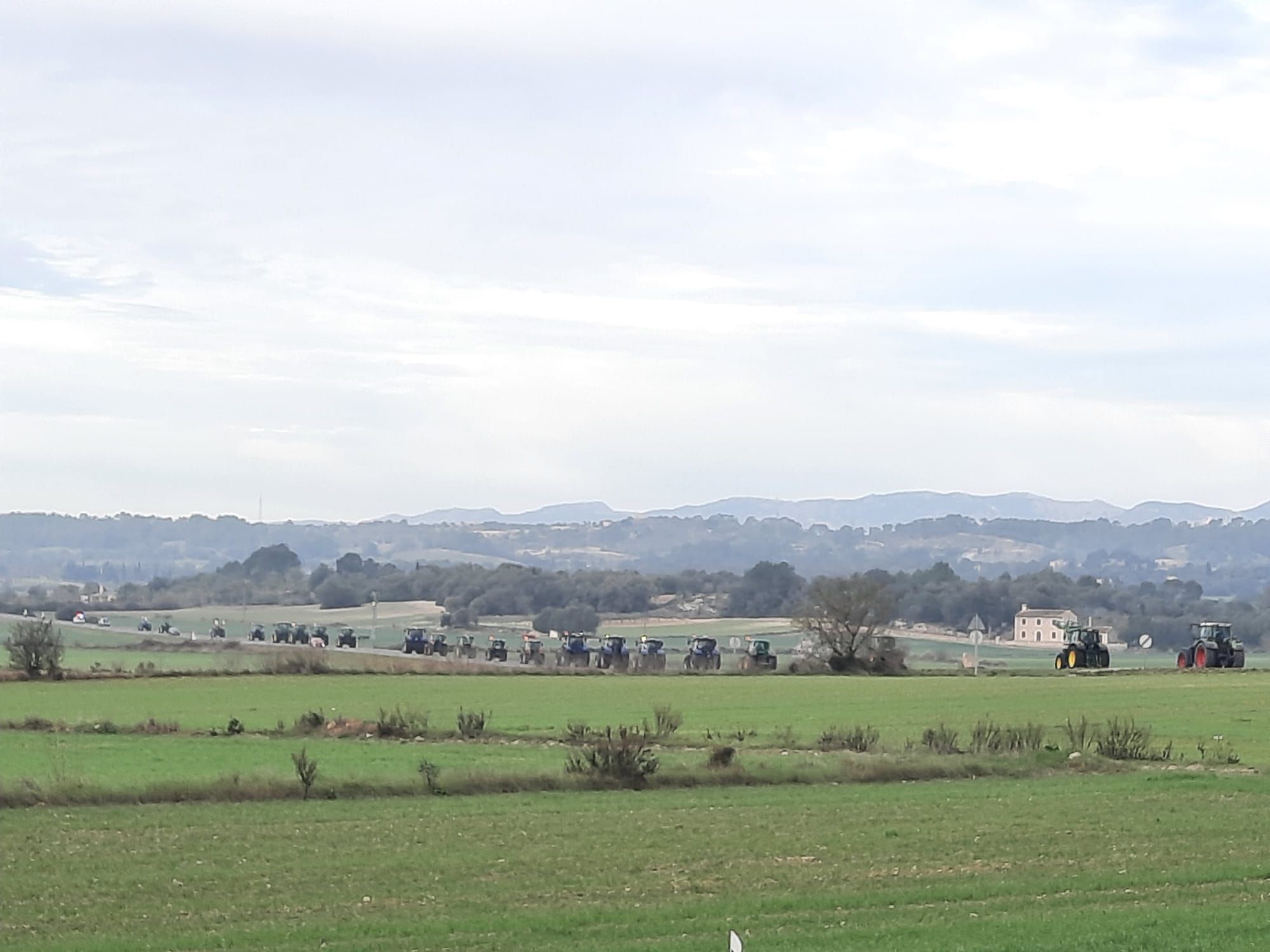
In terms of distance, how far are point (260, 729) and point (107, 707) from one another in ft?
44.3

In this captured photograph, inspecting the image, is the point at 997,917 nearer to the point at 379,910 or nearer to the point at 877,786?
the point at 379,910

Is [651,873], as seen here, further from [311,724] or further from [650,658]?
[650,658]

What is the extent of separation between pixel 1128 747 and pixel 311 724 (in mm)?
21418

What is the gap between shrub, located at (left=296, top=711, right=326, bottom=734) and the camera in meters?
47.6

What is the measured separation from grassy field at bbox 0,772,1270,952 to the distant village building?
488 feet

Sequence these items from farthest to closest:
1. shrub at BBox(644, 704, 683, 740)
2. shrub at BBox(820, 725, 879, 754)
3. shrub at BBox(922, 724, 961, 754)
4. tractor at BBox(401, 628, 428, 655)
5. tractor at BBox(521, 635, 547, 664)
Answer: tractor at BBox(401, 628, 428, 655), tractor at BBox(521, 635, 547, 664), shrub at BBox(644, 704, 683, 740), shrub at BBox(820, 725, 879, 754), shrub at BBox(922, 724, 961, 754)

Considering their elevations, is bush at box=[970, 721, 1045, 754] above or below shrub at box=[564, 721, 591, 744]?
above

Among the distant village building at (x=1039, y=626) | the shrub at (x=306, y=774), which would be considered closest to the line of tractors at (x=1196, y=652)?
the shrub at (x=306, y=774)

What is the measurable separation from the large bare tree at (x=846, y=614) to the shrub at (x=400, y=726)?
44.4 meters

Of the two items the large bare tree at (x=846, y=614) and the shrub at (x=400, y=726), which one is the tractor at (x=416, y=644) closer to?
the large bare tree at (x=846, y=614)

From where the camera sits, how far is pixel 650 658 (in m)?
103

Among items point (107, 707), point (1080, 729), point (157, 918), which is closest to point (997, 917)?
point (157, 918)

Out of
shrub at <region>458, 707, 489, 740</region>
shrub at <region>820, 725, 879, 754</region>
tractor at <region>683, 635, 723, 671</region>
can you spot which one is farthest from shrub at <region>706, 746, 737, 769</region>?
tractor at <region>683, 635, 723, 671</region>

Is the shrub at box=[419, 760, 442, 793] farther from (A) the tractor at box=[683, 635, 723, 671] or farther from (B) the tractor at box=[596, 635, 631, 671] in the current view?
(A) the tractor at box=[683, 635, 723, 671]
